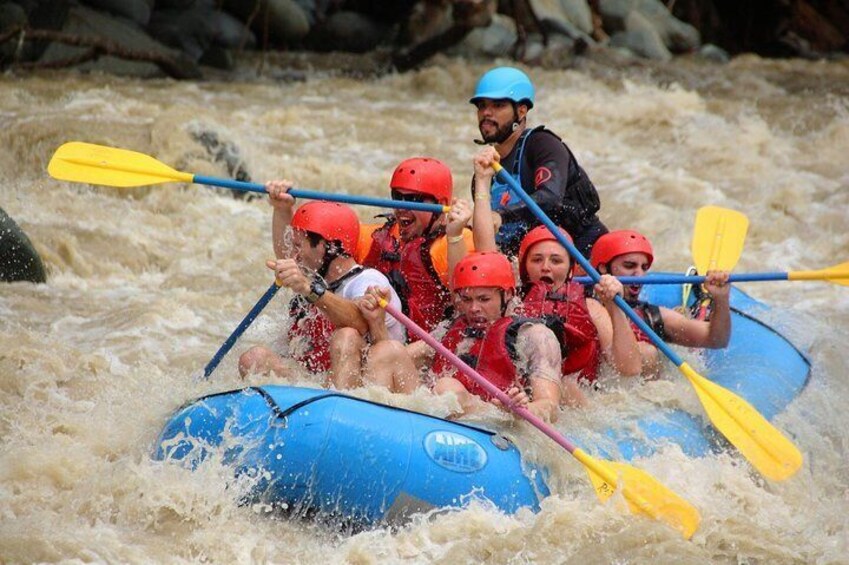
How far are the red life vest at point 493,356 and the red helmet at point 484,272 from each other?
0.15 metres

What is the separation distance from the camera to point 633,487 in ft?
14.4

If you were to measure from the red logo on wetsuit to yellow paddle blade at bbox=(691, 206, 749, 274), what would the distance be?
757 mm

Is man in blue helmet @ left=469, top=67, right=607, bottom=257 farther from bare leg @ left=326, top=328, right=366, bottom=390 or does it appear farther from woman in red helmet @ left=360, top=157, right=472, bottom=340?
bare leg @ left=326, top=328, right=366, bottom=390

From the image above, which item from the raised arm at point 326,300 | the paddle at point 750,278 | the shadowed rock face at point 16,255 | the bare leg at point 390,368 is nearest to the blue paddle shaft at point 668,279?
the paddle at point 750,278

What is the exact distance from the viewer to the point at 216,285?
780 centimetres

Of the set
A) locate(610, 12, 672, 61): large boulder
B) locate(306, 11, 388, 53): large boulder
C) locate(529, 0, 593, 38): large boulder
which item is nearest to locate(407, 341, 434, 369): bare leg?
locate(306, 11, 388, 53): large boulder

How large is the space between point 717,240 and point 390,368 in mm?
1848

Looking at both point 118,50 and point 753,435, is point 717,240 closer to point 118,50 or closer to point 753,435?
point 753,435

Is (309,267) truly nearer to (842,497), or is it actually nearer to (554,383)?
(554,383)

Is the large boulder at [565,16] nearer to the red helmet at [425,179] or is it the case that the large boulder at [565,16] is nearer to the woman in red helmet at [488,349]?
the red helmet at [425,179]

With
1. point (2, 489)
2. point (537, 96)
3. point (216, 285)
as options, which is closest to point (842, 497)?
point (2, 489)

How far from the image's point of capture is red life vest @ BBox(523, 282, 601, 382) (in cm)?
506

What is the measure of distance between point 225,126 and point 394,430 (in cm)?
652

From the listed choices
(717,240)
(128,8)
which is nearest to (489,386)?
(717,240)
